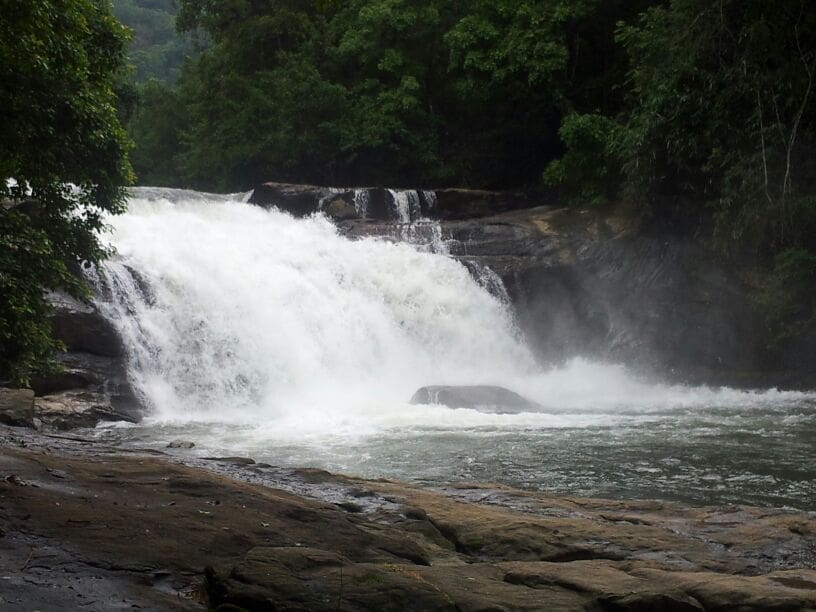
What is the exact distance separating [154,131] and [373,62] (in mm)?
14343

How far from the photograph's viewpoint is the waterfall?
15430mm

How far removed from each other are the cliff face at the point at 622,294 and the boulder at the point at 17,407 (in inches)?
453

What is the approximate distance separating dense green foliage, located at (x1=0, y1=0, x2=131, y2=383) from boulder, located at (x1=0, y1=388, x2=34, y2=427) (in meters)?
0.24

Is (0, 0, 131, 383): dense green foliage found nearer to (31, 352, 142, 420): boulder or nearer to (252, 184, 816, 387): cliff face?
(31, 352, 142, 420): boulder

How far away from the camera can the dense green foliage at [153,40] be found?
2141 inches

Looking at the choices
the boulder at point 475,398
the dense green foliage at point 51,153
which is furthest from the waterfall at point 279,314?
the dense green foliage at point 51,153

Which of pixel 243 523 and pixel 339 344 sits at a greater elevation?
pixel 339 344

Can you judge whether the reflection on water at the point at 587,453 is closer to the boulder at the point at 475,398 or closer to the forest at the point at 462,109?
the boulder at the point at 475,398

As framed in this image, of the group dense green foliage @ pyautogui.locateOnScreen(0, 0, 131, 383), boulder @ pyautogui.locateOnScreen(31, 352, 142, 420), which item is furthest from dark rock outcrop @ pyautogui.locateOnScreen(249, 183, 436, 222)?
dense green foliage @ pyautogui.locateOnScreen(0, 0, 131, 383)

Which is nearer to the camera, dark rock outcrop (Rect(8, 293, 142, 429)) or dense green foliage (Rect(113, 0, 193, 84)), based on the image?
Answer: dark rock outcrop (Rect(8, 293, 142, 429))

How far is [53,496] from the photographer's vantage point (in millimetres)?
4715

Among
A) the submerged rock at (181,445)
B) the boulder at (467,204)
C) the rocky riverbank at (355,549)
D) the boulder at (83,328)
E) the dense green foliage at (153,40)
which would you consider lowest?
the rocky riverbank at (355,549)

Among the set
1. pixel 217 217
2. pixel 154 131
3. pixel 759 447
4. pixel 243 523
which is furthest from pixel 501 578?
pixel 154 131

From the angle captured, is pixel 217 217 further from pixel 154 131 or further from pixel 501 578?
pixel 154 131
